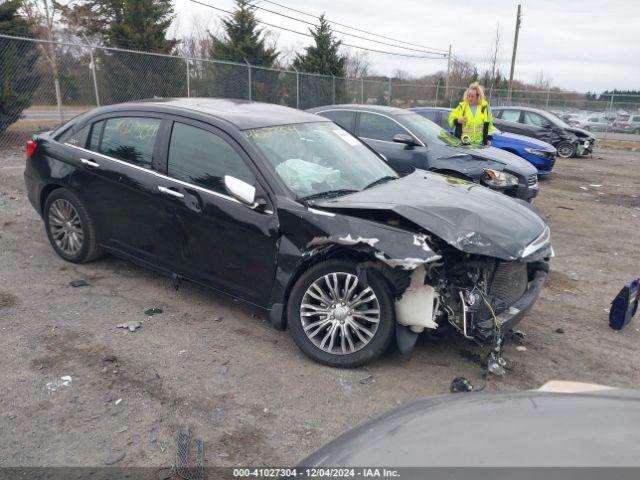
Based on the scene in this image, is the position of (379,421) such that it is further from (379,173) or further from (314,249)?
(379,173)

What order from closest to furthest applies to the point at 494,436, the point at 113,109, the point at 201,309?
1. the point at 494,436
2. the point at 201,309
3. the point at 113,109

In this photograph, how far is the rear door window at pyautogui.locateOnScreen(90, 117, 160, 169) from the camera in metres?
4.52

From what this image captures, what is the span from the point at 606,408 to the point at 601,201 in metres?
9.87

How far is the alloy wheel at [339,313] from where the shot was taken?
358cm

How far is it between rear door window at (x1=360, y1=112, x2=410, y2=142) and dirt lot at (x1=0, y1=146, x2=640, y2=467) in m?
3.55

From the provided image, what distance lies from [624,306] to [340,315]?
2.48m

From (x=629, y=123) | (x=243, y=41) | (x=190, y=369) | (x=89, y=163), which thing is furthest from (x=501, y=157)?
(x=629, y=123)

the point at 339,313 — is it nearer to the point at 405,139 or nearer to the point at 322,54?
the point at 405,139

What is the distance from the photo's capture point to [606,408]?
5.82 feet

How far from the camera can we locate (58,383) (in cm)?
339

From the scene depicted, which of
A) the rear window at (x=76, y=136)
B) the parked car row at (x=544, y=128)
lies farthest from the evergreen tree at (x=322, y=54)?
the rear window at (x=76, y=136)

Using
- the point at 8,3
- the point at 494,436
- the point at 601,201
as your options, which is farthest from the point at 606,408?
the point at 8,3

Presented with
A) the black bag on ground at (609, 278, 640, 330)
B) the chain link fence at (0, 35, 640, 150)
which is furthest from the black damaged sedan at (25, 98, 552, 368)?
the chain link fence at (0, 35, 640, 150)

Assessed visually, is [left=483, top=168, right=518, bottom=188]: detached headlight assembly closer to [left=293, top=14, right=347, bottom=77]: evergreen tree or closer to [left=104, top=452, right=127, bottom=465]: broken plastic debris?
[left=104, top=452, right=127, bottom=465]: broken plastic debris
